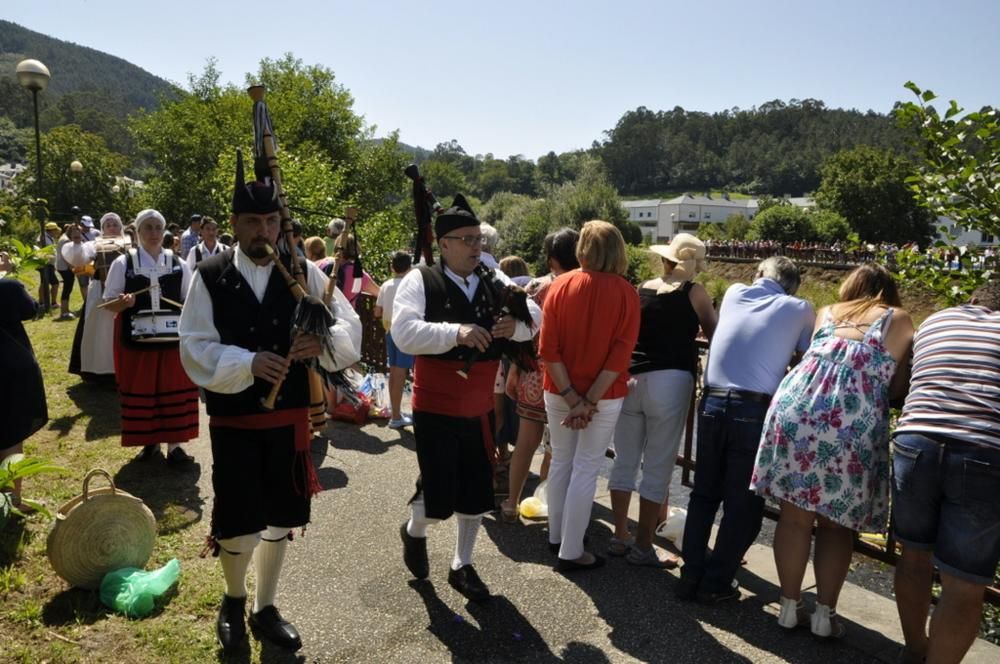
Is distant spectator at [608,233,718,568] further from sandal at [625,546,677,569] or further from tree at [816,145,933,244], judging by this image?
tree at [816,145,933,244]

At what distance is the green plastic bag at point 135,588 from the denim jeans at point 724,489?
105 inches

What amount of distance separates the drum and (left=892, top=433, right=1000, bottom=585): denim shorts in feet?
16.1

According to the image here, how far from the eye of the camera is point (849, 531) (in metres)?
3.35

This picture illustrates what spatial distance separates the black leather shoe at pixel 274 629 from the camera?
3.19 meters

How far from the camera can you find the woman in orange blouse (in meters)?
3.82

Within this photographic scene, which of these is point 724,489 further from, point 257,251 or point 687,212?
point 687,212

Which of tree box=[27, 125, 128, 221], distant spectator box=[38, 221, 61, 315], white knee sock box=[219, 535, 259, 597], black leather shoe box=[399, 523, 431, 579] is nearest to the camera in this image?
white knee sock box=[219, 535, 259, 597]

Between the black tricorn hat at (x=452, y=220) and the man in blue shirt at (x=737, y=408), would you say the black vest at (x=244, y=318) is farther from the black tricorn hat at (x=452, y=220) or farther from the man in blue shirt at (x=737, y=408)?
the man in blue shirt at (x=737, y=408)

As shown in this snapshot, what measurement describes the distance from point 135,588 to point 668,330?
3083 mm

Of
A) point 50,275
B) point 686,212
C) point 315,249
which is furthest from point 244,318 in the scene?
point 686,212

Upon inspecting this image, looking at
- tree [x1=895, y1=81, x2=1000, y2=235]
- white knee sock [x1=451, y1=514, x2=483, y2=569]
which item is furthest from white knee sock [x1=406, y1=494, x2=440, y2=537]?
tree [x1=895, y1=81, x2=1000, y2=235]

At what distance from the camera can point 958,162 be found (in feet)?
13.5

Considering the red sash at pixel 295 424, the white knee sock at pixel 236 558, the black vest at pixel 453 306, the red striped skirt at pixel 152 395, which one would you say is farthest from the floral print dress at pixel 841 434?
the red striped skirt at pixel 152 395

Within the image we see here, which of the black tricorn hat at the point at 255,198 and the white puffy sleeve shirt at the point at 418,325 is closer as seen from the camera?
the black tricorn hat at the point at 255,198
